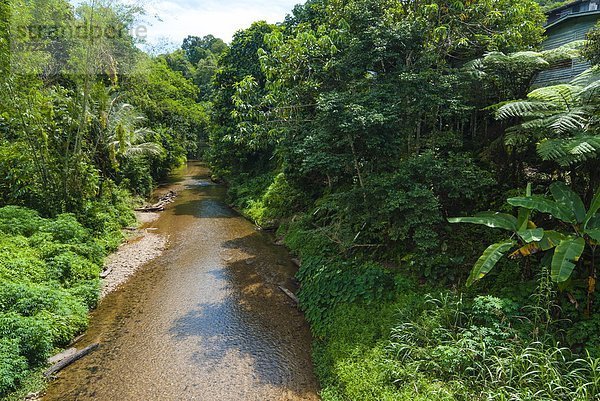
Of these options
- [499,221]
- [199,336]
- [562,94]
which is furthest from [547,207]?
[199,336]

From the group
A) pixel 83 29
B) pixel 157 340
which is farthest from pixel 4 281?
pixel 83 29

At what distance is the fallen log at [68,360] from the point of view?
6.17 m

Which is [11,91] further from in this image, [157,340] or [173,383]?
[173,383]

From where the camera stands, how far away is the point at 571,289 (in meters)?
5.15

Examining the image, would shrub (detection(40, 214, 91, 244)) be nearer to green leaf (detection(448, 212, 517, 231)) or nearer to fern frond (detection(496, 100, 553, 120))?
green leaf (detection(448, 212, 517, 231))

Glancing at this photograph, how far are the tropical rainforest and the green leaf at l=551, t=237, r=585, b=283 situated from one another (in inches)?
1.1

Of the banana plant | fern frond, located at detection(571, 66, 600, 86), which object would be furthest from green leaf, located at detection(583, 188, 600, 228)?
fern frond, located at detection(571, 66, 600, 86)

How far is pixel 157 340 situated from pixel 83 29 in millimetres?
10458

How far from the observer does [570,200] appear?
5.37m

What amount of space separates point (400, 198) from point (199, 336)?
5.46 m

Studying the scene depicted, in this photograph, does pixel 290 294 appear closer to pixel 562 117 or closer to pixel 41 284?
pixel 41 284

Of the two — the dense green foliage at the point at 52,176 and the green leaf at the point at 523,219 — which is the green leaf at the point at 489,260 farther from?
the dense green foliage at the point at 52,176

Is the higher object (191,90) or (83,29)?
(191,90)

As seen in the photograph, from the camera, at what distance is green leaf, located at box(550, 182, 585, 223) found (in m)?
5.20
